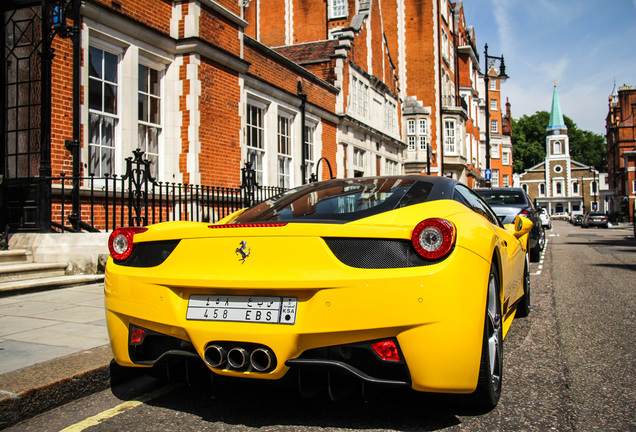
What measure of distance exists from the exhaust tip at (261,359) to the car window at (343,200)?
0.78 m

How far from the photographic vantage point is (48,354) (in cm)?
376

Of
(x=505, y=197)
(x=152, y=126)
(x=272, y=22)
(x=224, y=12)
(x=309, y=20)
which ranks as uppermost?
(x=272, y=22)

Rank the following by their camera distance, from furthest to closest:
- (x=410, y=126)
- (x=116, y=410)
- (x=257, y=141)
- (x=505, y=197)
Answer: (x=410, y=126), (x=257, y=141), (x=505, y=197), (x=116, y=410)

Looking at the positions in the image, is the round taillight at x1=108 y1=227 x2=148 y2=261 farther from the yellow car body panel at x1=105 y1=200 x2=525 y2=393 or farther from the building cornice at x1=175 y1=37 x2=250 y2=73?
the building cornice at x1=175 y1=37 x2=250 y2=73

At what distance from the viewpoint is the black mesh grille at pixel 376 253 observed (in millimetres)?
2516

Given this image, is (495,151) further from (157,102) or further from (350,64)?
(157,102)

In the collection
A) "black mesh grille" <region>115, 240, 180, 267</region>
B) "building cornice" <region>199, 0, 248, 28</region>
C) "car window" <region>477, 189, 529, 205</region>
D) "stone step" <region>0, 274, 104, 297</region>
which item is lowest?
"stone step" <region>0, 274, 104, 297</region>

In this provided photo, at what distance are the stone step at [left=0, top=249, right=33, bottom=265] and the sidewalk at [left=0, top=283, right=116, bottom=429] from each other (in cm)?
119

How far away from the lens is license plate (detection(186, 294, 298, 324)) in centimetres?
254

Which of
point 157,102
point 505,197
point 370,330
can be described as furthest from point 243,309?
point 505,197

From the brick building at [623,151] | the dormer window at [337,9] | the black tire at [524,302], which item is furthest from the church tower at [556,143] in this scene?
the black tire at [524,302]

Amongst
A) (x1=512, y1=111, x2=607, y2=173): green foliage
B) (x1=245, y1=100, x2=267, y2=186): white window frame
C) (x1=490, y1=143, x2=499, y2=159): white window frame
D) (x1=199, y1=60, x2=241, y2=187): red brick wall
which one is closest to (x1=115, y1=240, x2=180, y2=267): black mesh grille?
(x1=199, y1=60, x2=241, y2=187): red brick wall

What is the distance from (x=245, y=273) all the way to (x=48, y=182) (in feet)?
19.1

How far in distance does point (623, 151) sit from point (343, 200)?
294 feet
